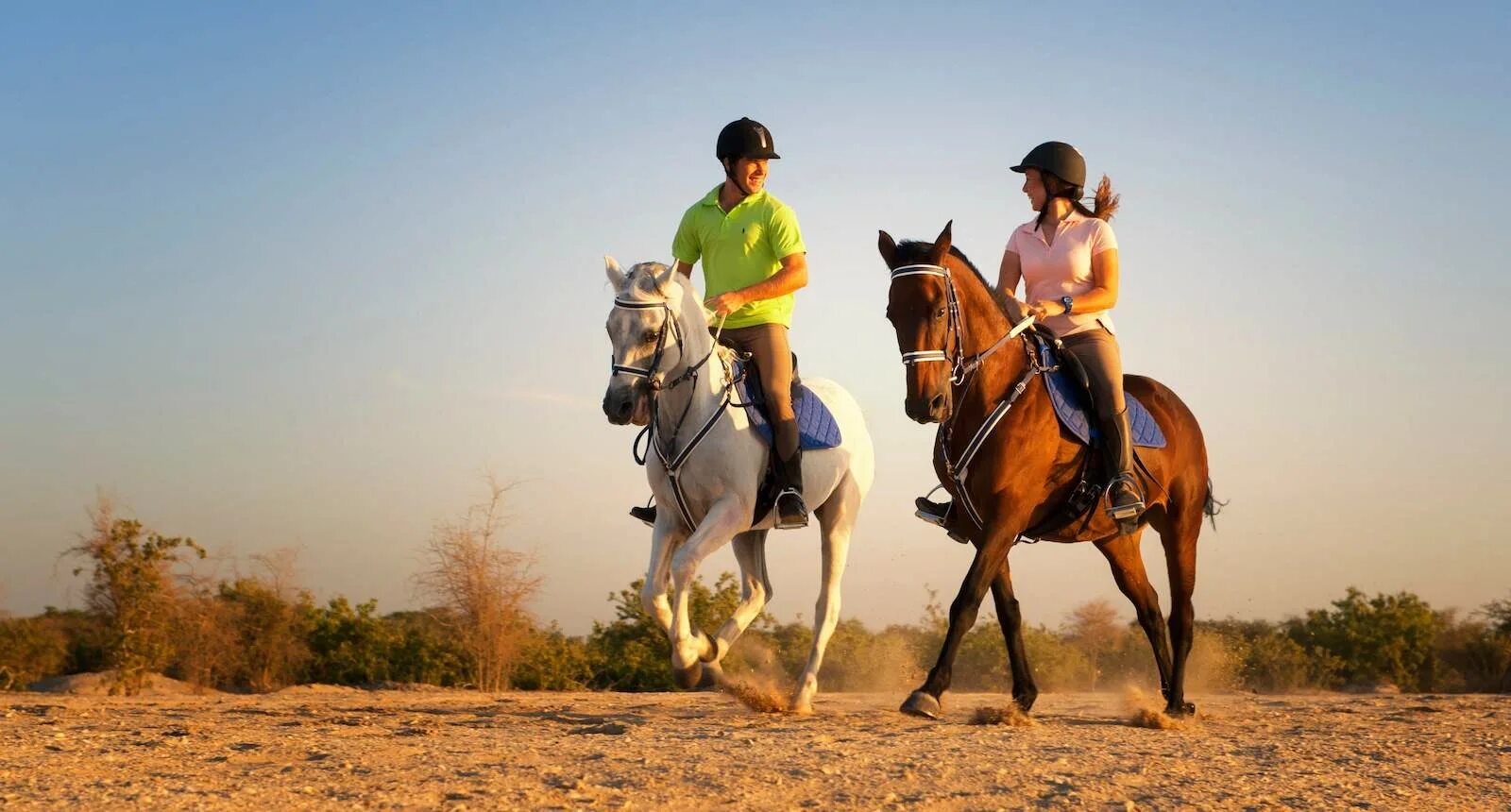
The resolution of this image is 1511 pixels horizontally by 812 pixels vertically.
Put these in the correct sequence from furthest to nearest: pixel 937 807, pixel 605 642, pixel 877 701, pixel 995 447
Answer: pixel 605 642
pixel 877 701
pixel 995 447
pixel 937 807

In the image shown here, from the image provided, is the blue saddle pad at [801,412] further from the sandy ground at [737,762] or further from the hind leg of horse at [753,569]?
the sandy ground at [737,762]

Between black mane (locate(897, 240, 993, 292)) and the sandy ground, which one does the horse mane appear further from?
the sandy ground

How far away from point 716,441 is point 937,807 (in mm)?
3871

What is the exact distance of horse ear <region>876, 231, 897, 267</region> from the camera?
7.95 m

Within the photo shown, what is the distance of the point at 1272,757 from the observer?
21.4ft

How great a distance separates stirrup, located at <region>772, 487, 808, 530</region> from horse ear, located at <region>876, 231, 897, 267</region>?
1794mm

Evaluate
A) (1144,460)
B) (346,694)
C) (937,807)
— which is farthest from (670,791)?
(346,694)

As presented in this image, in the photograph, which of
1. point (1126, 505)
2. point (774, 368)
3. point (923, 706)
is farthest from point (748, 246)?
point (923, 706)

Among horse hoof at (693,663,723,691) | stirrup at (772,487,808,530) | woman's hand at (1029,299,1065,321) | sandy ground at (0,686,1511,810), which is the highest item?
woman's hand at (1029,299,1065,321)

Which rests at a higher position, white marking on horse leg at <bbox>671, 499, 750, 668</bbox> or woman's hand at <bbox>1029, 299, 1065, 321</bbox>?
woman's hand at <bbox>1029, 299, 1065, 321</bbox>

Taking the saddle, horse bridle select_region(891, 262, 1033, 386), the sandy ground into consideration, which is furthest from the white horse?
the saddle

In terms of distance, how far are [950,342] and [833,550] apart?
2455 mm

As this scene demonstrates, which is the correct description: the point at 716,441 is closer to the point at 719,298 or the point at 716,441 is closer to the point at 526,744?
the point at 719,298

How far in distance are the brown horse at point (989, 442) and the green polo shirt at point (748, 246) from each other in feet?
4.05
